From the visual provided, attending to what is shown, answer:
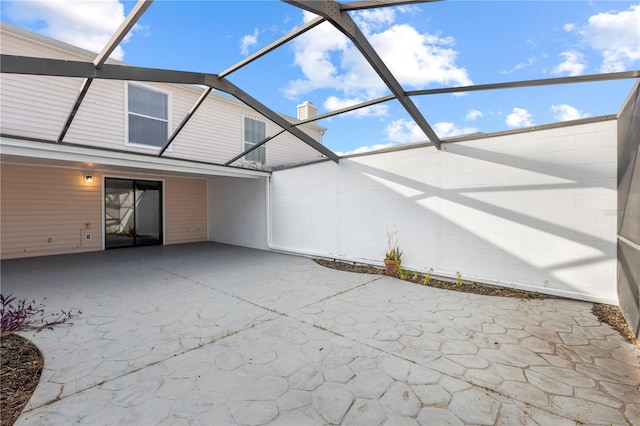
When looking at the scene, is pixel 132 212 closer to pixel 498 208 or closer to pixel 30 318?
pixel 30 318

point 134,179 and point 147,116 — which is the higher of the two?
point 147,116

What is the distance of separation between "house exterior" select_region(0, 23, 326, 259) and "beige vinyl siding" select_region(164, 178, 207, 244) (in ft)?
A: 0.11

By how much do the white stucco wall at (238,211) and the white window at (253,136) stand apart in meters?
1.23

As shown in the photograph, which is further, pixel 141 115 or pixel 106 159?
pixel 141 115

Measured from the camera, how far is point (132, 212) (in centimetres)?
880

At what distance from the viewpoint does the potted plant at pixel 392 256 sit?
17.4 ft

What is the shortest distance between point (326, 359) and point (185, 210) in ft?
29.6

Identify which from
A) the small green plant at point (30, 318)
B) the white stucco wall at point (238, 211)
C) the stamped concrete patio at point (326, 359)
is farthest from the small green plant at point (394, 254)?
the small green plant at point (30, 318)

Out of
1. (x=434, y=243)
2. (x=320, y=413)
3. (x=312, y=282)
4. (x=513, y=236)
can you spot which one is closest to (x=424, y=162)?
(x=434, y=243)

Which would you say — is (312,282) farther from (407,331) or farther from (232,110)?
(232,110)

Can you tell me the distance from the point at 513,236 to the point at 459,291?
1.17 m

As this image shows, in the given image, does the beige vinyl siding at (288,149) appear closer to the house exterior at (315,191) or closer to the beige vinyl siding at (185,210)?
the house exterior at (315,191)

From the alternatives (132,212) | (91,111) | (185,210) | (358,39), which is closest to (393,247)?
(358,39)

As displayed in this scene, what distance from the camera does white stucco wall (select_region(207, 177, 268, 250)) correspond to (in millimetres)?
8541
